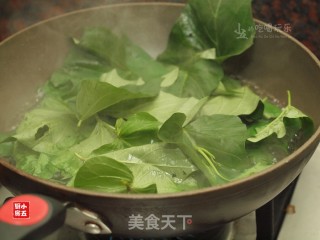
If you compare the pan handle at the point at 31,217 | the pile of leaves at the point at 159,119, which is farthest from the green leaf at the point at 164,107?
the pan handle at the point at 31,217

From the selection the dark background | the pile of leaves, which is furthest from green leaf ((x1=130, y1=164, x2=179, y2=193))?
the dark background

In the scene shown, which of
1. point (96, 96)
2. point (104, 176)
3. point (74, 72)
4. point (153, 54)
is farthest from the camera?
point (153, 54)

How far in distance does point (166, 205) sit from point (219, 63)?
48cm

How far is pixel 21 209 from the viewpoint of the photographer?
55cm

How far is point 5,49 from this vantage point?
948 mm

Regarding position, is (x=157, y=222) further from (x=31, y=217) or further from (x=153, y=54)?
(x=153, y=54)

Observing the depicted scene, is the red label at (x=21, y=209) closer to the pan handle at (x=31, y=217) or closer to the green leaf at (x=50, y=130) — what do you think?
the pan handle at (x=31, y=217)

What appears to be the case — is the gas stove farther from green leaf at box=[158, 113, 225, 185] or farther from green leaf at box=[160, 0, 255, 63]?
green leaf at box=[160, 0, 255, 63]

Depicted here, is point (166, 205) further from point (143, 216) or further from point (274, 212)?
point (274, 212)

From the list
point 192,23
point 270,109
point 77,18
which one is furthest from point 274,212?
point 77,18

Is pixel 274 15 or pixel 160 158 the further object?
pixel 274 15

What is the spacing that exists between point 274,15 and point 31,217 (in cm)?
82

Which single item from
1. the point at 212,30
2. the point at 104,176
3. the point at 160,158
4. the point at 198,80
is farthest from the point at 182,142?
the point at 212,30

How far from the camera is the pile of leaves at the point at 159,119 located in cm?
72
